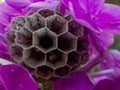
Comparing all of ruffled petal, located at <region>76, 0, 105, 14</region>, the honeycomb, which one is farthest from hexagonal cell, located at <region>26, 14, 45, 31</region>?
ruffled petal, located at <region>76, 0, 105, 14</region>

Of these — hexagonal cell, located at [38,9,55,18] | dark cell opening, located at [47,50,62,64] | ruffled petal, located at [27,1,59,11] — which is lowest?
dark cell opening, located at [47,50,62,64]

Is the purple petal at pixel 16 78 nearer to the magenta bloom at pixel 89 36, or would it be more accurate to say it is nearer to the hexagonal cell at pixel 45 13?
the magenta bloom at pixel 89 36

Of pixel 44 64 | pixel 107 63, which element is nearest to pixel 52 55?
pixel 44 64

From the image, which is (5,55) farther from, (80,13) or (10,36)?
(80,13)

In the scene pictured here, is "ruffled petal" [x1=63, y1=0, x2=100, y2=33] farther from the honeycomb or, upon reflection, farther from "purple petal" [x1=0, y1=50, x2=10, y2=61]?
"purple petal" [x1=0, y1=50, x2=10, y2=61]

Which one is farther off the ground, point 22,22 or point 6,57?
point 22,22

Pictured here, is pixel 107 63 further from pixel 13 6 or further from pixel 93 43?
pixel 13 6

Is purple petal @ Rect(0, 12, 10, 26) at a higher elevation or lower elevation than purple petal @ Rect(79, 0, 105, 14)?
lower
